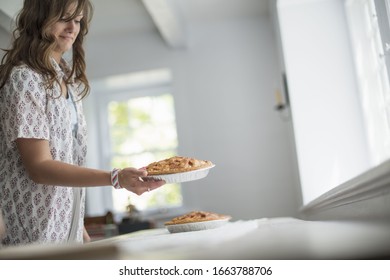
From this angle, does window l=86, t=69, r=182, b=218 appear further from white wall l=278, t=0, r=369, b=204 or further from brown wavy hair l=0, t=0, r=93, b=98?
white wall l=278, t=0, r=369, b=204

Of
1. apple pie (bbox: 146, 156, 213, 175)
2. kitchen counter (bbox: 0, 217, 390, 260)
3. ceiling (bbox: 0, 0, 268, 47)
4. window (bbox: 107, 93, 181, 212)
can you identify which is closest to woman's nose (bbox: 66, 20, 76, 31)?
ceiling (bbox: 0, 0, 268, 47)

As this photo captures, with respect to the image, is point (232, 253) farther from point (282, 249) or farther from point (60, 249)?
point (60, 249)

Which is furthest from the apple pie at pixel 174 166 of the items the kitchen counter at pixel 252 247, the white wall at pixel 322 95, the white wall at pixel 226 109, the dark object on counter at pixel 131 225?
the white wall at pixel 322 95

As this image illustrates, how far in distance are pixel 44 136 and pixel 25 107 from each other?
69mm

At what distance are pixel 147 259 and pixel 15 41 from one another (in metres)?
0.55

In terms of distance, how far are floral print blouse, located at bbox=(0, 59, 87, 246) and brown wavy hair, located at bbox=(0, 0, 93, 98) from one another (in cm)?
2

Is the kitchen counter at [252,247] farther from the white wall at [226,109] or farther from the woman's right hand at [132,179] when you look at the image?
the white wall at [226,109]

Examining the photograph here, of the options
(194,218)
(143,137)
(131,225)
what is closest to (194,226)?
(194,218)

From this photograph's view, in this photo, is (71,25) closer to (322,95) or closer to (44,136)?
(44,136)

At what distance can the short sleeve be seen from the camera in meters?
0.92

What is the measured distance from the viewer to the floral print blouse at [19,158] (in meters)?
0.94

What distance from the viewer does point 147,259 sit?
0.83 meters

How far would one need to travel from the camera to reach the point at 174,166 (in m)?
0.96

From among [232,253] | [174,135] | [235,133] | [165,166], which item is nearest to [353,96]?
[235,133]
